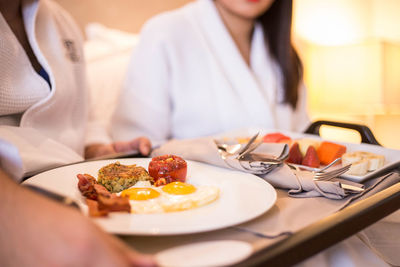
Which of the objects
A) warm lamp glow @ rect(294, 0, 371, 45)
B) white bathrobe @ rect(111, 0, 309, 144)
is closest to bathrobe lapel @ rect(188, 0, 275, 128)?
white bathrobe @ rect(111, 0, 309, 144)

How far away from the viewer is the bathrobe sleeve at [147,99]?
1313 millimetres

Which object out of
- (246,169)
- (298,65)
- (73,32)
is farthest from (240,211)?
(298,65)

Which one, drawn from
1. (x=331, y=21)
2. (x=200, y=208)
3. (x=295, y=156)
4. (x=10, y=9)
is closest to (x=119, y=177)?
(x=200, y=208)

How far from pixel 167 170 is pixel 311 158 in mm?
349

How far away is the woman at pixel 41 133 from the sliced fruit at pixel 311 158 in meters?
0.40

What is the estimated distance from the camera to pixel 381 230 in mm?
670

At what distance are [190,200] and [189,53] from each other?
96 cm

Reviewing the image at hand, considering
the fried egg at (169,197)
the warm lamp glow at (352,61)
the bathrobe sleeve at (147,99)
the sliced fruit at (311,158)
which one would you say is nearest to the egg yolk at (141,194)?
the fried egg at (169,197)

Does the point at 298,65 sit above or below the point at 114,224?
above

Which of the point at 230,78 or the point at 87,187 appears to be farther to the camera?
the point at 230,78

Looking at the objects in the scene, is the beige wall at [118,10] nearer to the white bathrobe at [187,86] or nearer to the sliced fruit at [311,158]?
the white bathrobe at [187,86]

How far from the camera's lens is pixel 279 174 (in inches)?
25.4

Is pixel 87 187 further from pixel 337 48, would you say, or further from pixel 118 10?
pixel 337 48

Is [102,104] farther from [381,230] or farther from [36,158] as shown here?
[381,230]
